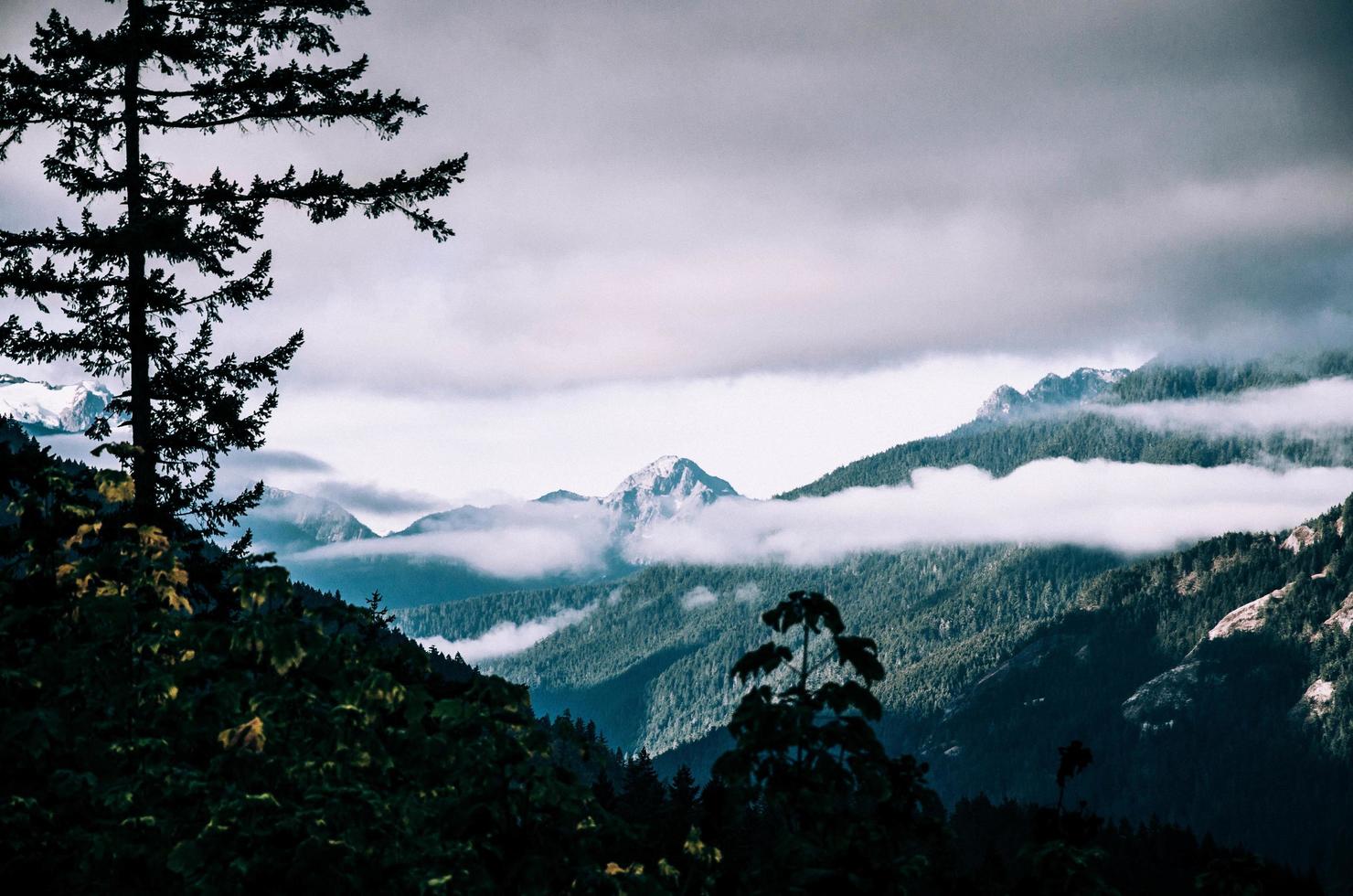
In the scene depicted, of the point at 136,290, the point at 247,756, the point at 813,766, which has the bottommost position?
the point at 813,766

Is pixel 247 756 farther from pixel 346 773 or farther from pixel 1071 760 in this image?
pixel 1071 760

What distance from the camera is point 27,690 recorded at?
31.4 feet

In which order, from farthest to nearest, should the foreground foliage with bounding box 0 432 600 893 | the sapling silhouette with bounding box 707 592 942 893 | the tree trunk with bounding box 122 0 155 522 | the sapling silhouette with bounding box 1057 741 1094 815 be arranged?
the tree trunk with bounding box 122 0 155 522 < the sapling silhouette with bounding box 1057 741 1094 815 < the sapling silhouette with bounding box 707 592 942 893 < the foreground foliage with bounding box 0 432 600 893

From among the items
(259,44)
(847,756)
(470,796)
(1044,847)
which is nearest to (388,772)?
(470,796)

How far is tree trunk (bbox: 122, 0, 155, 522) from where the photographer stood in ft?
63.3

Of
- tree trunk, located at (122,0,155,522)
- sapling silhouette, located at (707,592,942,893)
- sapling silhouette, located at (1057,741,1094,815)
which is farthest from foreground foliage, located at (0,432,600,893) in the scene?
tree trunk, located at (122,0,155,522)

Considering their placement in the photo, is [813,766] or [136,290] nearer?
[813,766]

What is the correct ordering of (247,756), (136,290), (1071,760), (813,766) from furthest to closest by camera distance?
(136,290), (1071,760), (813,766), (247,756)

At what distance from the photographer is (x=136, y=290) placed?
19.6 metres

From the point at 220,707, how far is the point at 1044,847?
7054 mm

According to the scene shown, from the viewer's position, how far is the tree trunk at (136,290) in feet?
63.3

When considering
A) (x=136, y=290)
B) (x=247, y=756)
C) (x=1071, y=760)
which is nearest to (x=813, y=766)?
(x=1071, y=760)

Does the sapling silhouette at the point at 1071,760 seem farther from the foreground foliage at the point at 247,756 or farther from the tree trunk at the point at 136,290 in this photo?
the tree trunk at the point at 136,290

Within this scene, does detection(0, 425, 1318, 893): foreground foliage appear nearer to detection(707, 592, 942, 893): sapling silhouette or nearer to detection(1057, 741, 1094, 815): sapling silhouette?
detection(707, 592, 942, 893): sapling silhouette
